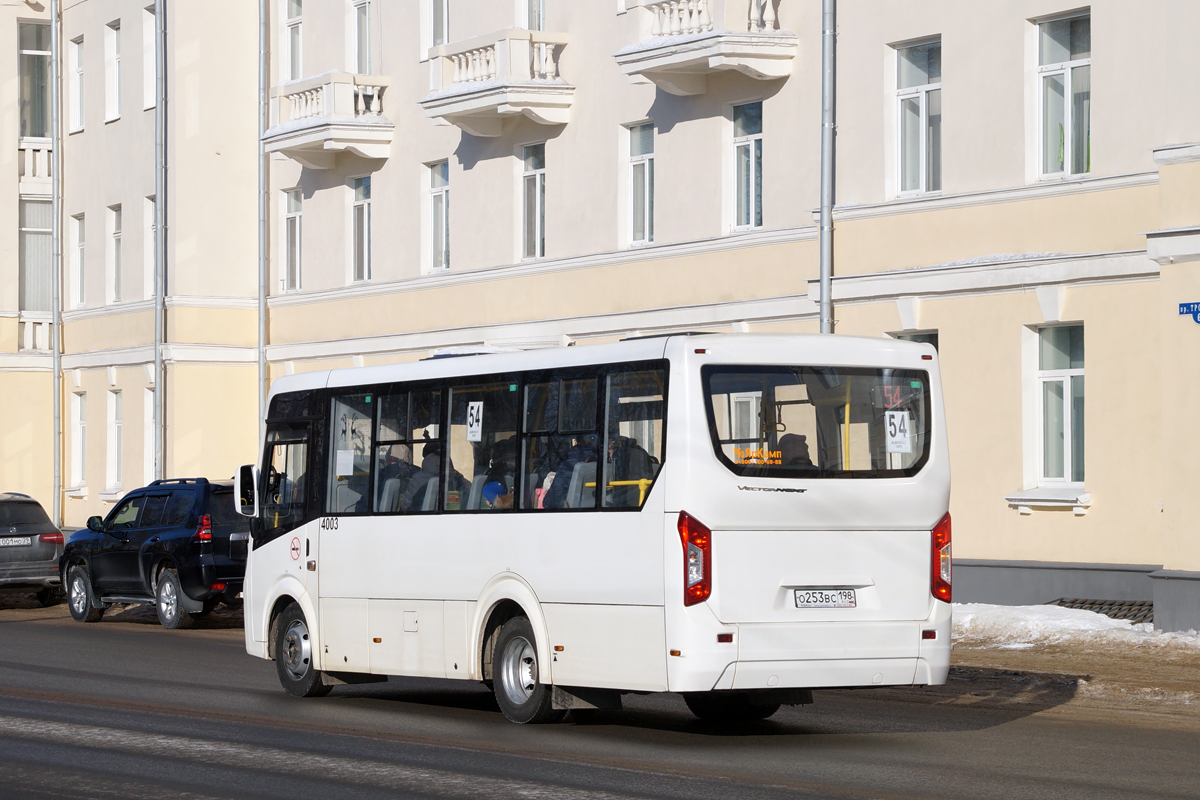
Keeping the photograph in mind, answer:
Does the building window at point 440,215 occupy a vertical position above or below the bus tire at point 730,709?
above

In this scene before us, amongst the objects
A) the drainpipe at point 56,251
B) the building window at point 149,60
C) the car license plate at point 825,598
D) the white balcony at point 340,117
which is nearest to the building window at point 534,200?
the white balcony at point 340,117

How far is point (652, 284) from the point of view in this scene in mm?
27250

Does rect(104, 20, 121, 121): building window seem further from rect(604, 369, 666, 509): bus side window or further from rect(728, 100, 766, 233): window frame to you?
rect(604, 369, 666, 509): bus side window

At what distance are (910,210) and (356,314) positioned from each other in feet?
44.3

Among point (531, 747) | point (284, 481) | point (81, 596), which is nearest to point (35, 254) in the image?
point (81, 596)

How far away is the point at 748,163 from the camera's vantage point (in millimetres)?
26016

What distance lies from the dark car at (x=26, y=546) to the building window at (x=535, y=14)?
10.7m

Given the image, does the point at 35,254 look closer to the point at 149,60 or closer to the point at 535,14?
the point at 149,60

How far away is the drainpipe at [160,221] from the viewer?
37188 millimetres

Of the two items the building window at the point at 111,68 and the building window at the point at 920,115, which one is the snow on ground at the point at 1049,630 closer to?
the building window at the point at 920,115

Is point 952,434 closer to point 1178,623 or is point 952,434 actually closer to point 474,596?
point 1178,623

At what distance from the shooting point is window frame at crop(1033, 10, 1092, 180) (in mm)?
21606

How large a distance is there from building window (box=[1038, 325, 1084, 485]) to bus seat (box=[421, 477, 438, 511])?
33.4 ft

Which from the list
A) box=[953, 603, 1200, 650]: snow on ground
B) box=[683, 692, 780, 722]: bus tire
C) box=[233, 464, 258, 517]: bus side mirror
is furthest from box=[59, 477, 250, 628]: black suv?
box=[683, 692, 780, 722]: bus tire
